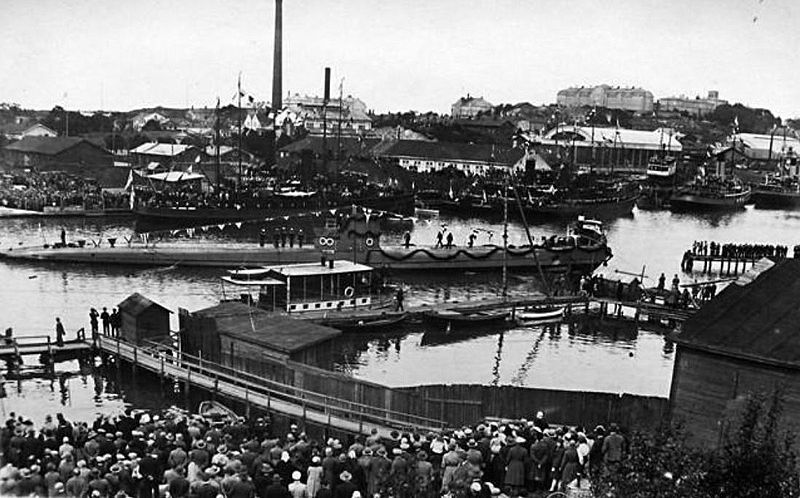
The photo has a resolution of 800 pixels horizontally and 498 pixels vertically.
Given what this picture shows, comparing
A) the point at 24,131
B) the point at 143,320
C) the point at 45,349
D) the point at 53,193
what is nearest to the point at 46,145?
the point at 24,131

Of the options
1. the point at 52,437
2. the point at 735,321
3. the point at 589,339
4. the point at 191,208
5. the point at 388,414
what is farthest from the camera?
the point at 191,208

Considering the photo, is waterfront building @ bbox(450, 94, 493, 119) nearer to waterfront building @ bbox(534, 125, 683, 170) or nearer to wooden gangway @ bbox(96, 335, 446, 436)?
waterfront building @ bbox(534, 125, 683, 170)

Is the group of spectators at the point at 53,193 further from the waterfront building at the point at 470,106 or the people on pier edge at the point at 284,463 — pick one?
the waterfront building at the point at 470,106

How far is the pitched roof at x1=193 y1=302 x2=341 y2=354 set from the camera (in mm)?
19750

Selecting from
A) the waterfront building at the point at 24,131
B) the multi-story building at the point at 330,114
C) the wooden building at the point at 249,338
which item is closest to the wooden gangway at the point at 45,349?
the wooden building at the point at 249,338

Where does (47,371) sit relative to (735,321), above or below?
below

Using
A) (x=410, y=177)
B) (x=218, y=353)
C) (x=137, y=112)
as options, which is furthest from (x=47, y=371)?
(x=137, y=112)

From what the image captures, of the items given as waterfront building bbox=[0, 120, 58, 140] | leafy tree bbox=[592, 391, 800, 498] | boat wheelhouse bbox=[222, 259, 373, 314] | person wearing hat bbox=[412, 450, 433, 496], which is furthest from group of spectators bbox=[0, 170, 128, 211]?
leafy tree bbox=[592, 391, 800, 498]

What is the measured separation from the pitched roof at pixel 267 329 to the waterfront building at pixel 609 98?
395ft

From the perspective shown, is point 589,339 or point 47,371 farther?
point 589,339

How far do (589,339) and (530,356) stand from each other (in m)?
3.61

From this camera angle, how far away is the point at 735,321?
15.2 meters

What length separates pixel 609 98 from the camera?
139750mm

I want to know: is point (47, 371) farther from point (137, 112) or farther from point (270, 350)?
point (137, 112)
